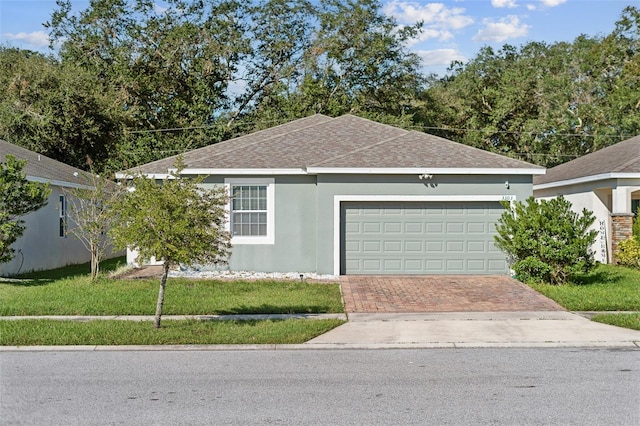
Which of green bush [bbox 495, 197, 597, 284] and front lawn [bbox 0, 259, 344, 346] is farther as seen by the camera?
green bush [bbox 495, 197, 597, 284]

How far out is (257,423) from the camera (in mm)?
6633

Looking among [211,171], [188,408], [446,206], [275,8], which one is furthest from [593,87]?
[188,408]

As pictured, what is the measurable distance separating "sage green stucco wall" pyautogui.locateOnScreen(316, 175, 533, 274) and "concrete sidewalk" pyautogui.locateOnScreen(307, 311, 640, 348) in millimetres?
5838

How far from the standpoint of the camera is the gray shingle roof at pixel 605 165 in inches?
844

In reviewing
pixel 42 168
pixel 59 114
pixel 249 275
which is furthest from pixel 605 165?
pixel 59 114

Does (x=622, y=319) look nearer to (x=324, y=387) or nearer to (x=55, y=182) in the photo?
(x=324, y=387)

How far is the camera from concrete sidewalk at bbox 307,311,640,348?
10.7 m

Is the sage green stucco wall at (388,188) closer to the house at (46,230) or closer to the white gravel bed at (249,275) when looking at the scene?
the white gravel bed at (249,275)

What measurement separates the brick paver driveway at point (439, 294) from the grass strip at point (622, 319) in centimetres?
120

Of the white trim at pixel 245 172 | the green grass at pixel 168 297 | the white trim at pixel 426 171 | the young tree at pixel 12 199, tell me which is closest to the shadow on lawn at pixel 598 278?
the white trim at pixel 426 171

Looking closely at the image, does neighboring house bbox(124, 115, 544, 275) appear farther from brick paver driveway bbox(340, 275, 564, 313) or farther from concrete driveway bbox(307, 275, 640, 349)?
concrete driveway bbox(307, 275, 640, 349)

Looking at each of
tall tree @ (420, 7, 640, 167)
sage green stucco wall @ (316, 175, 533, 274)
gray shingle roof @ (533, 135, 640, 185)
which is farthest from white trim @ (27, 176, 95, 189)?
tall tree @ (420, 7, 640, 167)

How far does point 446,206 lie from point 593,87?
2520cm

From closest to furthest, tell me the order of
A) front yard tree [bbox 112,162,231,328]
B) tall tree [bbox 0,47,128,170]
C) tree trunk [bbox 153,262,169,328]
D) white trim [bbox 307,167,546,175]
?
1. front yard tree [bbox 112,162,231,328]
2. tree trunk [bbox 153,262,169,328]
3. white trim [bbox 307,167,546,175]
4. tall tree [bbox 0,47,128,170]
